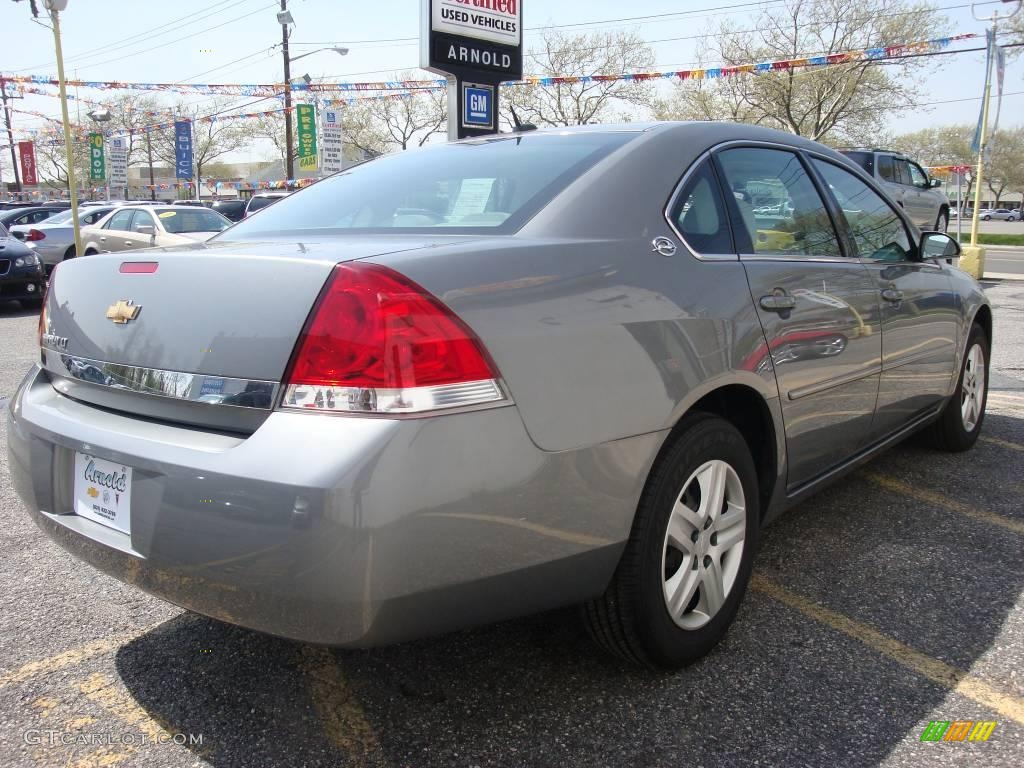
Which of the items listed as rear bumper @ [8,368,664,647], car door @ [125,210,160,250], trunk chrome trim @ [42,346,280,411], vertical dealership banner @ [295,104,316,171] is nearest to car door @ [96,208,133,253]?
car door @ [125,210,160,250]

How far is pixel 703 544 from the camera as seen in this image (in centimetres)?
235

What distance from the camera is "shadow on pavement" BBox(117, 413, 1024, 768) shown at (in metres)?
2.01

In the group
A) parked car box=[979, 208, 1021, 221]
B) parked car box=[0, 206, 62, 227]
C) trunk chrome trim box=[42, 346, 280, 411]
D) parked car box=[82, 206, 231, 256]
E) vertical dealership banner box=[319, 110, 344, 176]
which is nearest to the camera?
trunk chrome trim box=[42, 346, 280, 411]

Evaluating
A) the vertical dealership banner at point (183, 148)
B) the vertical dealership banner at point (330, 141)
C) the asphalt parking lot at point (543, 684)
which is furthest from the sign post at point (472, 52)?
the vertical dealership banner at point (183, 148)

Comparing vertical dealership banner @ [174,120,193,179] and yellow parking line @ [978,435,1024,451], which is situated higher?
vertical dealership banner @ [174,120,193,179]

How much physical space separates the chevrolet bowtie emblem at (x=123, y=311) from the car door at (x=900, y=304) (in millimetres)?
2556

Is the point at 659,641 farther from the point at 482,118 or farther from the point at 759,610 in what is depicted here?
the point at 482,118

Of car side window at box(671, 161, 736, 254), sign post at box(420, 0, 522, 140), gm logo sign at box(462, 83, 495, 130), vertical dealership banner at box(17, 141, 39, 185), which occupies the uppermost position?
vertical dealership banner at box(17, 141, 39, 185)

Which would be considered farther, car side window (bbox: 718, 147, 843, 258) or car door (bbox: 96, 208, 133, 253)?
car door (bbox: 96, 208, 133, 253)

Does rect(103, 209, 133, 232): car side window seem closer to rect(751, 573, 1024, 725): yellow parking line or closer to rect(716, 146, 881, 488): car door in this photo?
rect(716, 146, 881, 488): car door

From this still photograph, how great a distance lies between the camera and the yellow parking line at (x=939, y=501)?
11.4 ft

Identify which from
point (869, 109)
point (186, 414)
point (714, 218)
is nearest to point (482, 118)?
point (714, 218)

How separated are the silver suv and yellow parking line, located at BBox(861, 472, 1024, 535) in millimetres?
11881

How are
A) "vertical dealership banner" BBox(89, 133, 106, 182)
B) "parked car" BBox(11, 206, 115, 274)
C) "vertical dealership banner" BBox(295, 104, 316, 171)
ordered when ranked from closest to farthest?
"parked car" BBox(11, 206, 115, 274), "vertical dealership banner" BBox(295, 104, 316, 171), "vertical dealership banner" BBox(89, 133, 106, 182)
